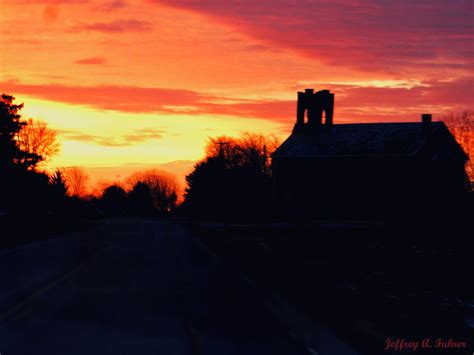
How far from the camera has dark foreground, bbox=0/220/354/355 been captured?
34.0ft

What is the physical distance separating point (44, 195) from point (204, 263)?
57796mm

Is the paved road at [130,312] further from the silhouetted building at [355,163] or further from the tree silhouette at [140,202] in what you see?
the tree silhouette at [140,202]

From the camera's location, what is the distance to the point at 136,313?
45.4 ft

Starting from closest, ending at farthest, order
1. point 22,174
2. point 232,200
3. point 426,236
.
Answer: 1. point 426,236
2. point 22,174
3. point 232,200

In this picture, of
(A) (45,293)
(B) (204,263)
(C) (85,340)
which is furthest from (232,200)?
(C) (85,340)

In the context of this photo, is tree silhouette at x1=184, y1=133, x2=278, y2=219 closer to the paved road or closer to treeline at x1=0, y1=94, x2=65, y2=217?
treeline at x1=0, y1=94, x2=65, y2=217

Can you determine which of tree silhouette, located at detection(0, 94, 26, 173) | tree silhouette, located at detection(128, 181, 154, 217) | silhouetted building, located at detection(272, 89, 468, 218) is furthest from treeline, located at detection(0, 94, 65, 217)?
tree silhouette, located at detection(128, 181, 154, 217)

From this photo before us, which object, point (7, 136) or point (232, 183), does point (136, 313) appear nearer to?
point (7, 136)

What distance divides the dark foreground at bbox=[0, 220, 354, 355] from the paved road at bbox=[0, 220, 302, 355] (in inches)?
0.5

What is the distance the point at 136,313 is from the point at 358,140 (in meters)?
70.4

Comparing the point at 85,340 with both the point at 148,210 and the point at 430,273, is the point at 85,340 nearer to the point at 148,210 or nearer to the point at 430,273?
the point at 430,273

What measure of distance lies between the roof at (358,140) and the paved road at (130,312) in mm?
57202

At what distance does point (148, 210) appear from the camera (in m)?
191

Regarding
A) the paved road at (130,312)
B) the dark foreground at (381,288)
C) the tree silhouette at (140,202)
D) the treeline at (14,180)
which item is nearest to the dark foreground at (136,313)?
the paved road at (130,312)
